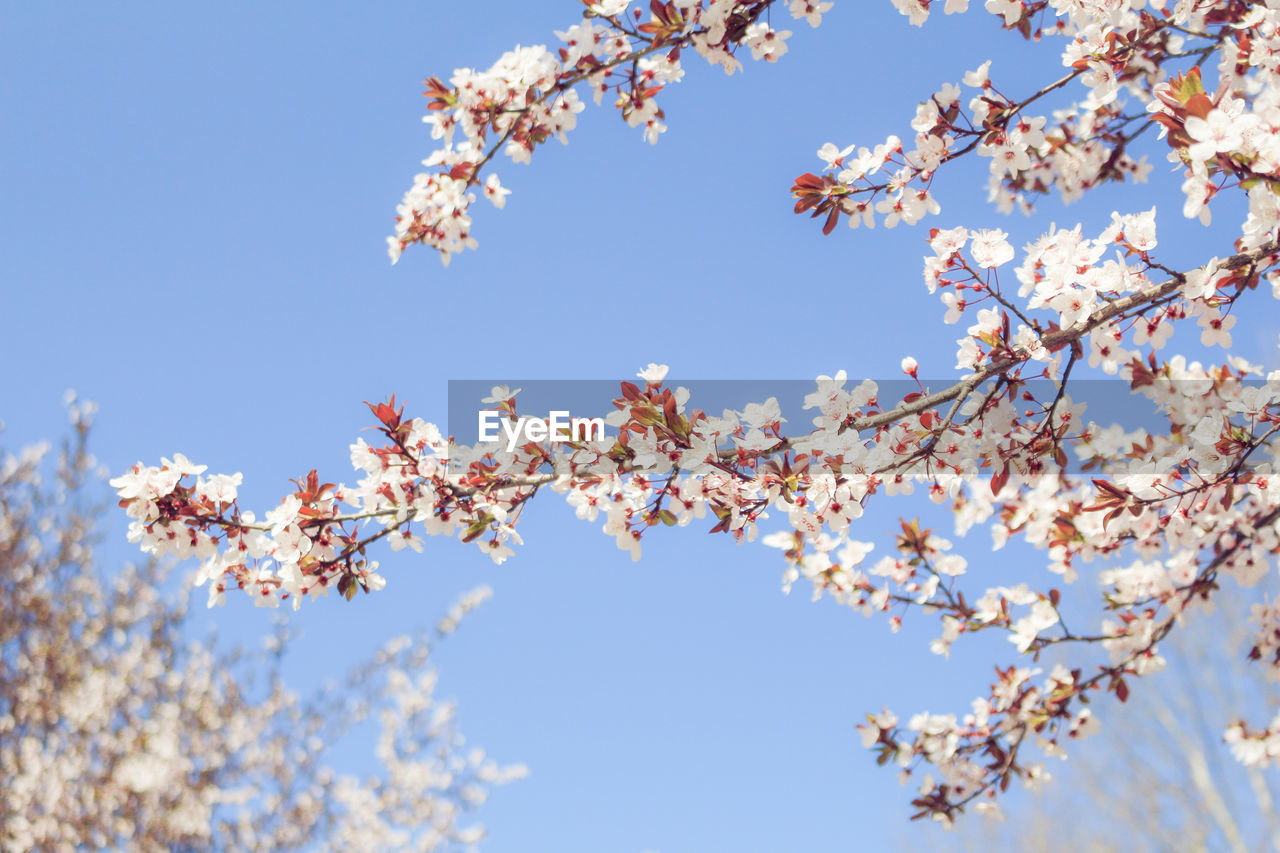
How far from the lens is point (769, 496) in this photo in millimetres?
2037

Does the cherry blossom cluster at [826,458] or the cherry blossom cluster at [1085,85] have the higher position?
the cherry blossom cluster at [1085,85]

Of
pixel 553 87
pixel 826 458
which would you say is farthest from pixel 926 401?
pixel 553 87

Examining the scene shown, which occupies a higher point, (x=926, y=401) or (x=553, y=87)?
(x=553, y=87)

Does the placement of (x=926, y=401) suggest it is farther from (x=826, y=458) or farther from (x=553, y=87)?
(x=553, y=87)

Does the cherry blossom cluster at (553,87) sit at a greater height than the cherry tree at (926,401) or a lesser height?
greater

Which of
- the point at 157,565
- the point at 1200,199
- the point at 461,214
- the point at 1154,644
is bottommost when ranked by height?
the point at 1154,644

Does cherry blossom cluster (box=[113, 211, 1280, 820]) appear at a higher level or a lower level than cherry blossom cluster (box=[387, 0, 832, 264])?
lower

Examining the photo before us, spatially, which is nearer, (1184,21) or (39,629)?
(1184,21)

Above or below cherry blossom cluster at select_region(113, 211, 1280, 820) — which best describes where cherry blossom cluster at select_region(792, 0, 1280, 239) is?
above

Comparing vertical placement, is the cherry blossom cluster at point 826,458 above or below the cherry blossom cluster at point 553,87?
below

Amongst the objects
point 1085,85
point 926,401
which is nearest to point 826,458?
point 926,401

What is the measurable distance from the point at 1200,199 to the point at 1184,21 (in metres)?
1.21

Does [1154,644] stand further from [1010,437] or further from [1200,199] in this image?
[1200,199]

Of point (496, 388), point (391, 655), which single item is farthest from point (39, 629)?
point (496, 388)
